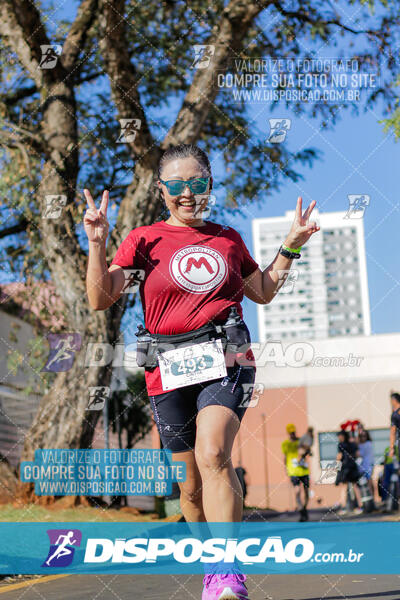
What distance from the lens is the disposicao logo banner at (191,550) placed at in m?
3.40

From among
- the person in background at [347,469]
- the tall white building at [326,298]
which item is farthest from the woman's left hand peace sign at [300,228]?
the tall white building at [326,298]

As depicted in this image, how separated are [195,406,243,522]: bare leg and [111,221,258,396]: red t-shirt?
370 millimetres

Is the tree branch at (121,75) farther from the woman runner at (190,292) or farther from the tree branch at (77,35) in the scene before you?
the woman runner at (190,292)

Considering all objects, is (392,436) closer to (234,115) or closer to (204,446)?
(234,115)

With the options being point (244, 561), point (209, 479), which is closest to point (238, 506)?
point (209, 479)

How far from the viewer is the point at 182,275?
3293 mm

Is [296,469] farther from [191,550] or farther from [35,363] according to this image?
[191,550]

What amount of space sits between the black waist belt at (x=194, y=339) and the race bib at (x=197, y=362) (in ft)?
0.08

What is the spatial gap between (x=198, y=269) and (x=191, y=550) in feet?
4.02

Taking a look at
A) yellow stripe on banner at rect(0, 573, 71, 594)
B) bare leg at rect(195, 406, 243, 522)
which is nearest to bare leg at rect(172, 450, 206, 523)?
bare leg at rect(195, 406, 243, 522)

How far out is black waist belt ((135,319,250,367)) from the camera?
128 inches

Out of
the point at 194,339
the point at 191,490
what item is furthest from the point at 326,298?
the point at 194,339

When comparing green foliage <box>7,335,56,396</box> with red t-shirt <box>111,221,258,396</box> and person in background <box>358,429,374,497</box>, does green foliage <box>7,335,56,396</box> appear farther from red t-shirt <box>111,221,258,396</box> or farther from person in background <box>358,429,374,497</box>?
red t-shirt <box>111,221,258,396</box>

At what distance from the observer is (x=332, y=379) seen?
45406mm
